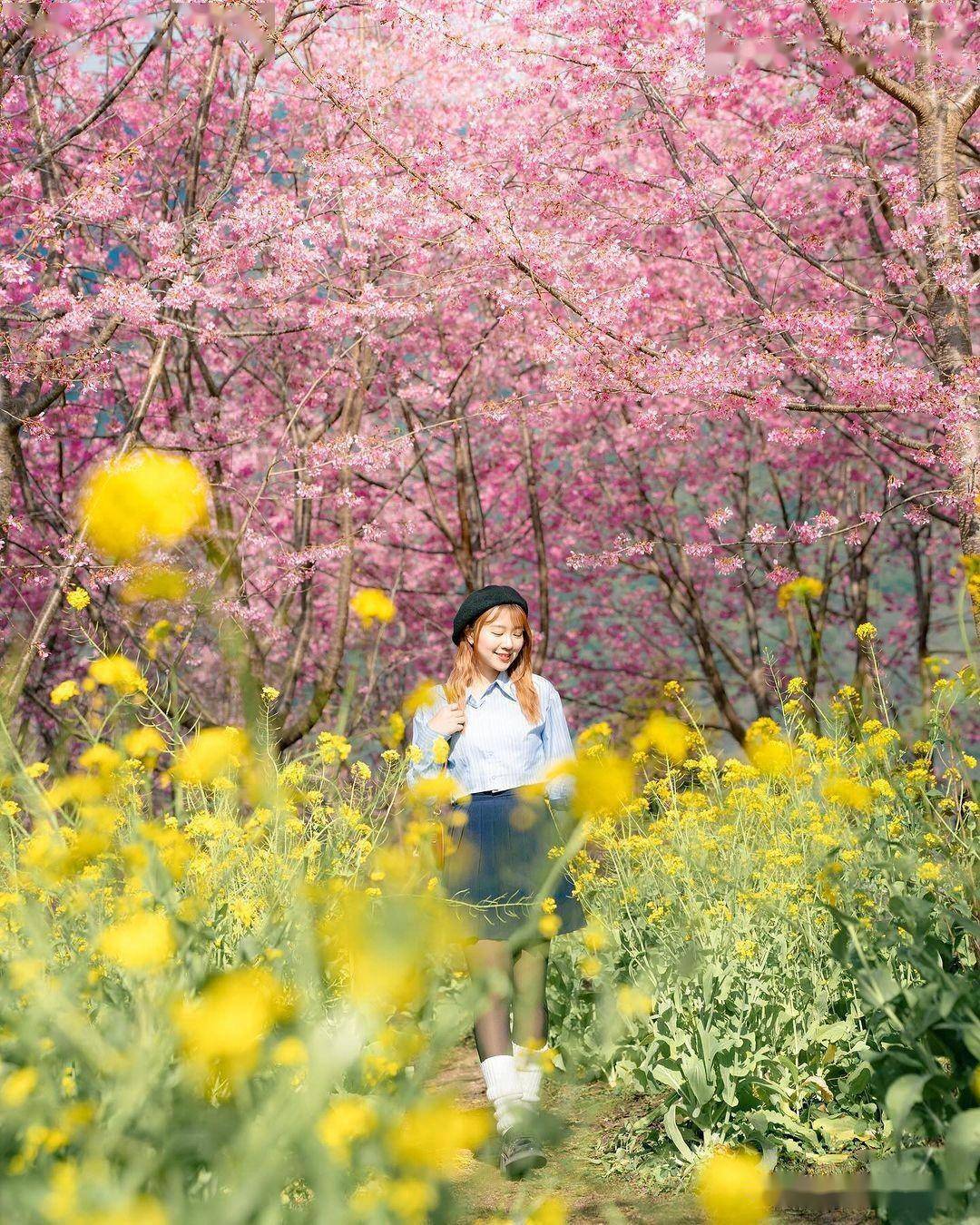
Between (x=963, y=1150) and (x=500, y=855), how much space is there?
200 centimetres

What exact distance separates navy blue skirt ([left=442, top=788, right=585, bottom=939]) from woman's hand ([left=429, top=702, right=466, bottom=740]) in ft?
0.75

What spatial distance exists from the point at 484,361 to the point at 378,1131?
933cm

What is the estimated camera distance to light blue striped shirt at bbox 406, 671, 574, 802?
12.3 feet

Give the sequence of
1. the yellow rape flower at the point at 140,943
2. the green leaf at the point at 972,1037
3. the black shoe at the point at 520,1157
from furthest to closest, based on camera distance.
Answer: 1. the black shoe at the point at 520,1157
2. the green leaf at the point at 972,1037
3. the yellow rape flower at the point at 140,943

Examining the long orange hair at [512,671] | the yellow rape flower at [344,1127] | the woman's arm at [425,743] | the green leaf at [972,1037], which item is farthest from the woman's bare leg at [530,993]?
the yellow rape flower at [344,1127]

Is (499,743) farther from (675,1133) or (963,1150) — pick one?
(963,1150)

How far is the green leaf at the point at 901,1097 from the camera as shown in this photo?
206cm

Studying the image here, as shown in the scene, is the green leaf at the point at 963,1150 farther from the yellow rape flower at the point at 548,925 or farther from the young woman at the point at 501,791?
the young woman at the point at 501,791

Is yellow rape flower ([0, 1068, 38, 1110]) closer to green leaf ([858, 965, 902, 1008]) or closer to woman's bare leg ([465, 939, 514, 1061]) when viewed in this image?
green leaf ([858, 965, 902, 1008])

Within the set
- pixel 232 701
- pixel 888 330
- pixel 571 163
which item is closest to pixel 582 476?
pixel 888 330

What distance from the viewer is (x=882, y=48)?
6293 mm

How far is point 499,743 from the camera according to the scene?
378cm

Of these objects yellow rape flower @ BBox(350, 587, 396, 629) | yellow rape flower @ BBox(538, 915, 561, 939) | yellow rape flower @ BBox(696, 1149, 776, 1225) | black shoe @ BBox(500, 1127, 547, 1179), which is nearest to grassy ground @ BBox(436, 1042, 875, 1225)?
black shoe @ BBox(500, 1127, 547, 1179)

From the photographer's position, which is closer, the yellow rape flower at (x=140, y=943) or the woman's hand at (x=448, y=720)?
the yellow rape flower at (x=140, y=943)
